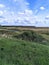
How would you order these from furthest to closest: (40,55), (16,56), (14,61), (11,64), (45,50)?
(45,50)
(40,55)
(16,56)
(14,61)
(11,64)

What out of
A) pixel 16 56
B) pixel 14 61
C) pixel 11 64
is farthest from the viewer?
pixel 16 56

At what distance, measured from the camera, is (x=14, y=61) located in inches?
671

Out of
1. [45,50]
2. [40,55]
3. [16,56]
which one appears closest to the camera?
[16,56]

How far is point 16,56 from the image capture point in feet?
60.2

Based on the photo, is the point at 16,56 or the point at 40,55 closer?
the point at 16,56

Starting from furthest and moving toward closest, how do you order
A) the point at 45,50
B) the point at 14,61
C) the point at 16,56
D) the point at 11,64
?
the point at 45,50, the point at 16,56, the point at 14,61, the point at 11,64

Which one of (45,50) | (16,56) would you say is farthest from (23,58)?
(45,50)

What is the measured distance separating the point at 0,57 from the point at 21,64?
181 cm

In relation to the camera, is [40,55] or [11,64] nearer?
[11,64]

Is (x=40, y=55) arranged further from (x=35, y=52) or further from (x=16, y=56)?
(x=16, y=56)

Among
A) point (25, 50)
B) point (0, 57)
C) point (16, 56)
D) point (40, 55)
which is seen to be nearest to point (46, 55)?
point (40, 55)

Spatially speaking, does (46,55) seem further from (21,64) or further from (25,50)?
(21,64)

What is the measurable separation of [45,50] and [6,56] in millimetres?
5554

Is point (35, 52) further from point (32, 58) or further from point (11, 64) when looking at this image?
point (11, 64)
